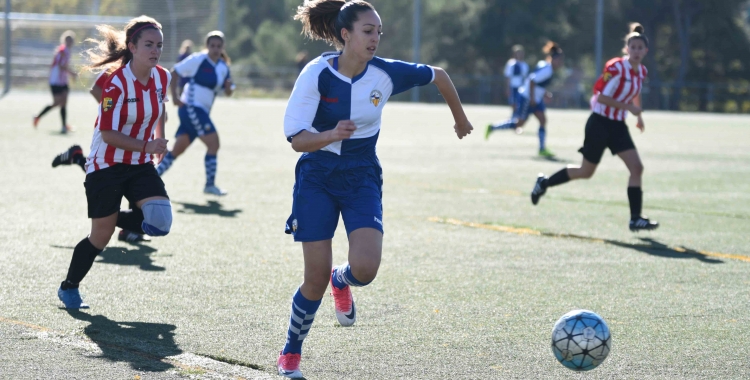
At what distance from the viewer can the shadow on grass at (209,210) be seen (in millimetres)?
10383

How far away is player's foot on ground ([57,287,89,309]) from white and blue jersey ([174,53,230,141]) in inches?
237

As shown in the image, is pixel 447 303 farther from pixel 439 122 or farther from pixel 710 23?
pixel 710 23

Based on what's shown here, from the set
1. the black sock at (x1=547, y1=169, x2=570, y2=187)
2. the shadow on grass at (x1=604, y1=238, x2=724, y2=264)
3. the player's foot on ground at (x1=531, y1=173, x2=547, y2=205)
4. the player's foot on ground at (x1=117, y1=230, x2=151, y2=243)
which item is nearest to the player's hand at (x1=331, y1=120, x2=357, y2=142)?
the player's foot on ground at (x1=117, y1=230, x2=151, y2=243)

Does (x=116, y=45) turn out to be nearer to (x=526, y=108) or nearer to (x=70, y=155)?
(x=70, y=155)

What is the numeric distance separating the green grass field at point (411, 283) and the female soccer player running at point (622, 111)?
1.94 ft

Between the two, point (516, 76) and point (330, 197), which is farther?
point (516, 76)

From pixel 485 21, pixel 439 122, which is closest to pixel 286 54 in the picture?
pixel 485 21

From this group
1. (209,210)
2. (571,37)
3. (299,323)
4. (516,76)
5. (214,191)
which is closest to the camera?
(299,323)

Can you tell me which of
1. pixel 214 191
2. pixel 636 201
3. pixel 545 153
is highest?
pixel 636 201

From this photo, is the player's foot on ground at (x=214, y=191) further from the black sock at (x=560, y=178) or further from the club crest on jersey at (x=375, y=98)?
the club crest on jersey at (x=375, y=98)

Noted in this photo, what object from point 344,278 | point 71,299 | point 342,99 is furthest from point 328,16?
point 71,299

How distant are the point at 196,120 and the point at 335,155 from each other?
7.29 metres

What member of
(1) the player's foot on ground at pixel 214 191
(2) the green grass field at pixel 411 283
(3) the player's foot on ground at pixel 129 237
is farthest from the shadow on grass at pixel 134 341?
(1) the player's foot on ground at pixel 214 191

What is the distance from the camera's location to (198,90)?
39.0ft
